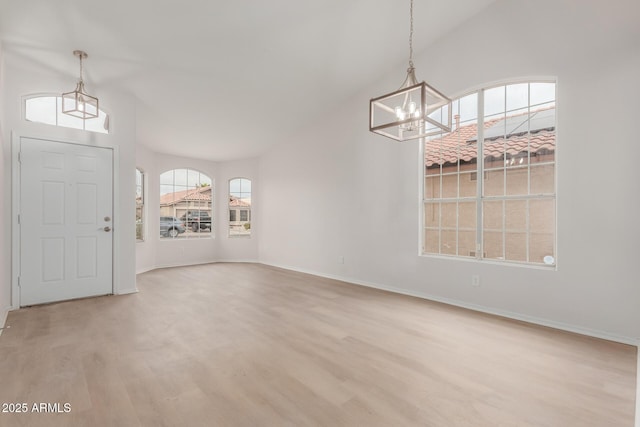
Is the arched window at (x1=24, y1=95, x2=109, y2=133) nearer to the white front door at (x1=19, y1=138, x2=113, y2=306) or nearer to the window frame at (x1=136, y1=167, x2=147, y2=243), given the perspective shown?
the white front door at (x1=19, y1=138, x2=113, y2=306)

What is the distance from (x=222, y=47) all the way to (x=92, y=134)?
2.27m

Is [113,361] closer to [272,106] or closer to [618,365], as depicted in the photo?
[618,365]

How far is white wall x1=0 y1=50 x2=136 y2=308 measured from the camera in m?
3.77

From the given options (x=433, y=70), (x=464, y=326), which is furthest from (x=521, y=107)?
(x=464, y=326)

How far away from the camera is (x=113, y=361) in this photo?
2479 millimetres

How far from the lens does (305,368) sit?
2379mm

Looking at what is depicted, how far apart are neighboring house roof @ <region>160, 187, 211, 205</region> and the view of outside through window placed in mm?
452

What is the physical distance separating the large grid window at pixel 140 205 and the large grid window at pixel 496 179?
18.6 feet

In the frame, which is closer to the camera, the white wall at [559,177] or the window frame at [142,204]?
the white wall at [559,177]

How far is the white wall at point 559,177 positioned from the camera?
3.00 m

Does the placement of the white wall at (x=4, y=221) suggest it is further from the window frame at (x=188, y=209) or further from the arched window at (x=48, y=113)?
the window frame at (x=188, y=209)

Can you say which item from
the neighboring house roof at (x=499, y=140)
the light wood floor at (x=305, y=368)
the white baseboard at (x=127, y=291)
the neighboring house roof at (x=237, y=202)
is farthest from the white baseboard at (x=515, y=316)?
the neighboring house roof at (x=237, y=202)

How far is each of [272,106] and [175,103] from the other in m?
1.57

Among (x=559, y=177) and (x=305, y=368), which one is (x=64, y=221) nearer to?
(x=305, y=368)
